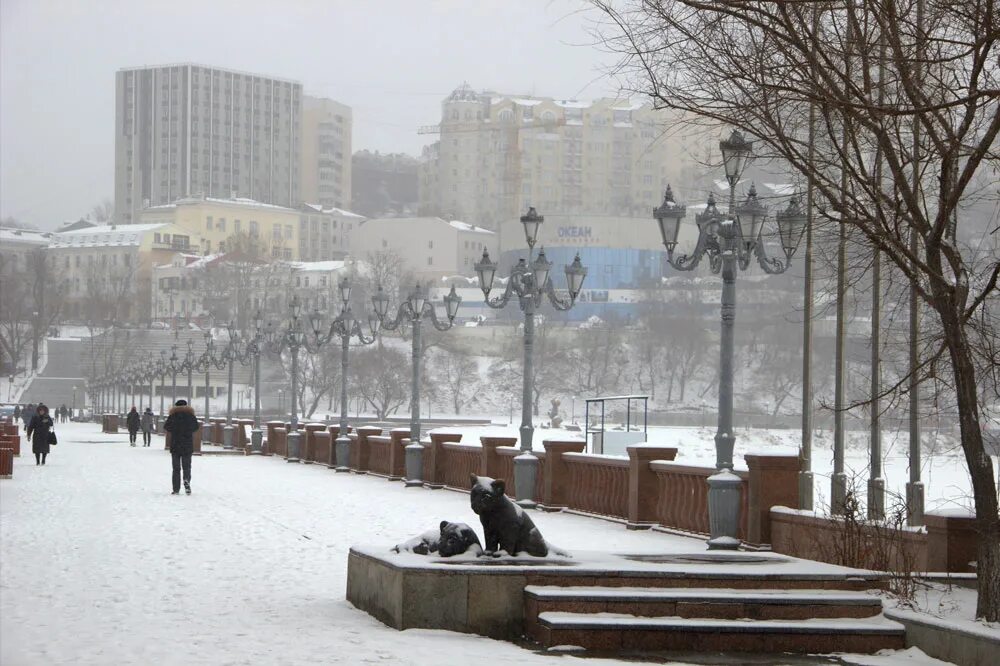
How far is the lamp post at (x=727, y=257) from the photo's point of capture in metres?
17.1

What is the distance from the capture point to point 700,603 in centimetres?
1134

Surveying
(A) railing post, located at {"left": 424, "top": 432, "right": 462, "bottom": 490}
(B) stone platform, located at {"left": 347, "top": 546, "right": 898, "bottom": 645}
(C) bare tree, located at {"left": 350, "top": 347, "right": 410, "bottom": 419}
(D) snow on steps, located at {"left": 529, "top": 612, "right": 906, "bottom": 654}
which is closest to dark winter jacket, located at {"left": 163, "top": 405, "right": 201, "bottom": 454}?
(A) railing post, located at {"left": 424, "top": 432, "right": 462, "bottom": 490}

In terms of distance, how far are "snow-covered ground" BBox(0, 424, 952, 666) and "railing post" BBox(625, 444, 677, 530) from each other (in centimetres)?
31

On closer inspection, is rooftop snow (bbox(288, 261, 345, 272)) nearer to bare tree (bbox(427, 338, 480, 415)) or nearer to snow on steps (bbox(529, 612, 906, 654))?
bare tree (bbox(427, 338, 480, 415))

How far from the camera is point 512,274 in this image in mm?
29750

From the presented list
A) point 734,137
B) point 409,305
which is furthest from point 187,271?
point 734,137

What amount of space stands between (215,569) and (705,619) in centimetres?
587

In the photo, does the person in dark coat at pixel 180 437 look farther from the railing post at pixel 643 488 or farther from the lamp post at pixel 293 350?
the lamp post at pixel 293 350

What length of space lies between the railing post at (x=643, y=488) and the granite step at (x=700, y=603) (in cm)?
898

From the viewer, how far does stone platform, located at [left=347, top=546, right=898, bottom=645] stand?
447 inches

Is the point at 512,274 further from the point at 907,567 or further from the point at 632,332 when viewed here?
the point at 632,332

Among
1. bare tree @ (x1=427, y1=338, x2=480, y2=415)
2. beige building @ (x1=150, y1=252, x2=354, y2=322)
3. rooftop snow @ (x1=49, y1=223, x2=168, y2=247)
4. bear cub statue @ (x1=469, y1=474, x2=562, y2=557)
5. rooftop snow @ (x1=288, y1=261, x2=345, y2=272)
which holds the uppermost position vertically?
rooftop snow @ (x1=49, y1=223, x2=168, y2=247)

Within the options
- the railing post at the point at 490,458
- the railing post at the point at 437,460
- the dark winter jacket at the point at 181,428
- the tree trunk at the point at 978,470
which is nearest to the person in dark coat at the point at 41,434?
the railing post at the point at 437,460

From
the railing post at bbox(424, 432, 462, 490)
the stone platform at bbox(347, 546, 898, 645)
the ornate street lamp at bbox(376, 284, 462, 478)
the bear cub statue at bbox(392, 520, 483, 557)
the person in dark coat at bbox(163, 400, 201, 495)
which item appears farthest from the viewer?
the ornate street lamp at bbox(376, 284, 462, 478)
